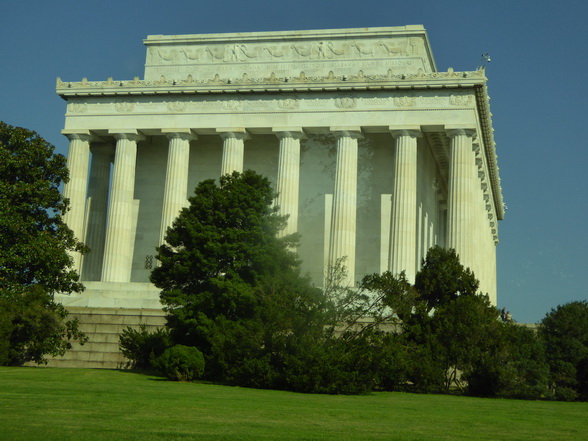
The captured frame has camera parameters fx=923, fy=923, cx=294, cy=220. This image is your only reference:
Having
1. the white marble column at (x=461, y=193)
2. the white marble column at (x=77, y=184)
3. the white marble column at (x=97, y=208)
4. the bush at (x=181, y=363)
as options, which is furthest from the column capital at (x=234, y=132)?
the bush at (x=181, y=363)

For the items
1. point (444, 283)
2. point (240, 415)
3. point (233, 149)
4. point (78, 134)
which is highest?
point (78, 134)

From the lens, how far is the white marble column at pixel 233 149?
70625 mm

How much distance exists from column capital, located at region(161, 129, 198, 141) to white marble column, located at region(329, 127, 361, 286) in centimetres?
1132

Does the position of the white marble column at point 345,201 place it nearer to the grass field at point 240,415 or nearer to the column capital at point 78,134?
the column capital at point 78,134

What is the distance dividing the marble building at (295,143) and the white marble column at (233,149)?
0.33 ft

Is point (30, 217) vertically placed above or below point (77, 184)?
below

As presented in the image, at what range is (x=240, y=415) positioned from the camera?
80.2 feet

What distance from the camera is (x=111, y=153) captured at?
253 ft

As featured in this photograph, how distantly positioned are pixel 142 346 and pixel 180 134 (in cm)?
3068

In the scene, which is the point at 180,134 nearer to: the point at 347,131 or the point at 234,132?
the point at 234,132

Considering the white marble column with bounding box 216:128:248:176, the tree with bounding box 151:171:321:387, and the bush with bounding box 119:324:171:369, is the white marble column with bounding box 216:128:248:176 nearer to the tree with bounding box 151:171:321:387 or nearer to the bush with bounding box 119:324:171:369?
the tree with bounding box 151:171:321:387

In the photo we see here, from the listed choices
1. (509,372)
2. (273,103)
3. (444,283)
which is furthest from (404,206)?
(509,372)

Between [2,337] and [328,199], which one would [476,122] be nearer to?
[328,199]

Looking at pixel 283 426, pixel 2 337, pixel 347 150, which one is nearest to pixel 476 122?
pixel 347 150
